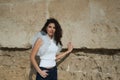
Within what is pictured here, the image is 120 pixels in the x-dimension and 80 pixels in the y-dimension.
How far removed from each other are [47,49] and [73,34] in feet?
1.50

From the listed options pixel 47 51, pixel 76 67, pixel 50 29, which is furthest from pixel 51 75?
pixel 50 29

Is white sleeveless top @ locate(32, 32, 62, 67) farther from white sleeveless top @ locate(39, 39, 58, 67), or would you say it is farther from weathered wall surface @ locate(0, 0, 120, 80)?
weathered wall surface @ locate(0, 0, 120, 80)

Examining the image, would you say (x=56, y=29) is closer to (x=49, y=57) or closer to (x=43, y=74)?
(x=49, y=57)

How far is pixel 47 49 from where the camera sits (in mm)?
4160

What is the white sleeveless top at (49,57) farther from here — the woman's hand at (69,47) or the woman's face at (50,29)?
the woman's hand at (69,47)

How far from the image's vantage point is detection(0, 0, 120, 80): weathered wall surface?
4.25m

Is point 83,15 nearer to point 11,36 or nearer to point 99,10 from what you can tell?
point 99,10

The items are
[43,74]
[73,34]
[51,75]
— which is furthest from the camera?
[73,34]

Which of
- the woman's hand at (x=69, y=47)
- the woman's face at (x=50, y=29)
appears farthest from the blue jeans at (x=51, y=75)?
the woman's face at (x=50, y=29)

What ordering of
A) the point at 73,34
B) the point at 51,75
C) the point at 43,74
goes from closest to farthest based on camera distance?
the point at 43,74 < the point at 51,75 < the point at 73,34

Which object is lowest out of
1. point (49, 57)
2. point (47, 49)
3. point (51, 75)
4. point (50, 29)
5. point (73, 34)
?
point (51, 75)

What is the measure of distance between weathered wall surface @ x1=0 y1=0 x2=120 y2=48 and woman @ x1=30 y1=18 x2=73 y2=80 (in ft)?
0.74

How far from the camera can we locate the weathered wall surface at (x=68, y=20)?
13.9ft

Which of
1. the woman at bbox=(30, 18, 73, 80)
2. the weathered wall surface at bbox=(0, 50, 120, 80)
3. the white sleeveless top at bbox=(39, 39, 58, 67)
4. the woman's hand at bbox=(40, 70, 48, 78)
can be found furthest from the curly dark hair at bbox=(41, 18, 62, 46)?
the woman's hand at bbox=(40, 70, 48, 78)
